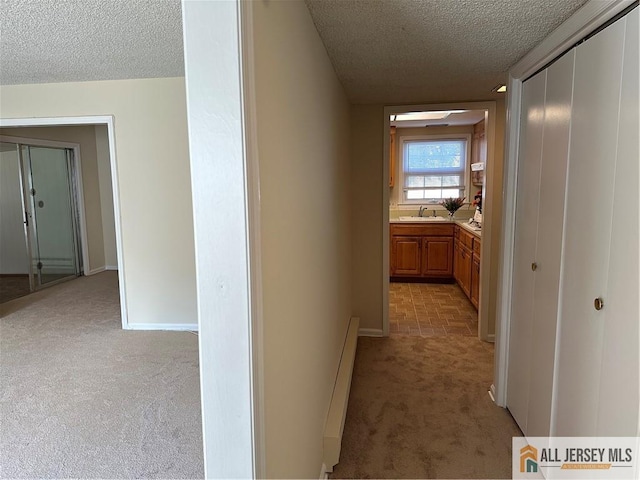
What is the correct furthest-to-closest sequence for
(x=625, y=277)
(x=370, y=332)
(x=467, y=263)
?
1. (x=467, y=263)
2. (x=370, y=332)
3. (x=625, y=277)

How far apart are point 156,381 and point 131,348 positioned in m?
0.73

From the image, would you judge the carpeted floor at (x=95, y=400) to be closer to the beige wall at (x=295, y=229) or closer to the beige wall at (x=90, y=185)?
the beige wall at (x=295, y=229)

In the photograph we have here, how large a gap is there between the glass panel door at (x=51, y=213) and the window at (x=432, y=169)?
4991 mm

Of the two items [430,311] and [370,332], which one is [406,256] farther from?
[370,332]

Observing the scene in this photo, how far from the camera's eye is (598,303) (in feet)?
4.96

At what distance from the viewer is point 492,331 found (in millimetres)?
3701

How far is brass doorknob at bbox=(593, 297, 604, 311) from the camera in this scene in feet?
4.91

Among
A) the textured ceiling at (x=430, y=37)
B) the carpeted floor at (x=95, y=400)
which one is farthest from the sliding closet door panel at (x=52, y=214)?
the textured ceiling at (x=430, y=37)

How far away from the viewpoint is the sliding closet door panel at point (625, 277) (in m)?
1.31

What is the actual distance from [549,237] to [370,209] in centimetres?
199

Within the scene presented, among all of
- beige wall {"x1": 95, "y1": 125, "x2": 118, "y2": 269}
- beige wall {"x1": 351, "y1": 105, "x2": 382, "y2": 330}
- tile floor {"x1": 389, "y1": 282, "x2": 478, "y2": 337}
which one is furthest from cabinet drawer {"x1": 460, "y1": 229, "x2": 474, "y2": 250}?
beige wall {"x1": 95, "y1": 125, "x2": 118, "y2": 269}

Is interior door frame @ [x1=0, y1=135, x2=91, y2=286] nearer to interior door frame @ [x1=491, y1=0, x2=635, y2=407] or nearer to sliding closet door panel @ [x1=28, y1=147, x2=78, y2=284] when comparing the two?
sliding closet door panel @ [x1=28, y1=147, x2=78, y2=284]

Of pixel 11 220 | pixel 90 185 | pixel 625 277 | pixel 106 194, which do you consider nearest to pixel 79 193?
pixel 90 185

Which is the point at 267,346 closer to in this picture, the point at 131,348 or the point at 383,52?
the point at 383,52
